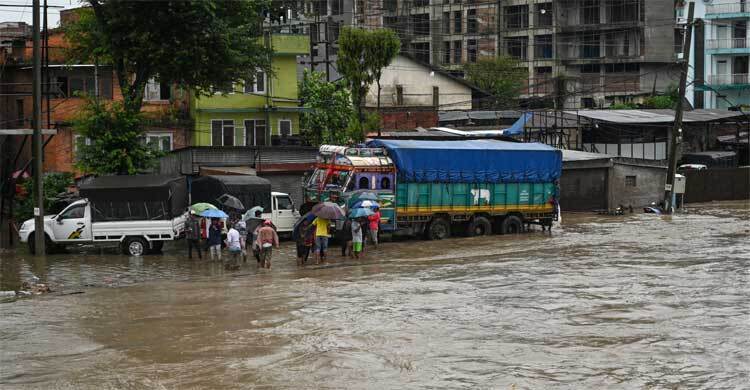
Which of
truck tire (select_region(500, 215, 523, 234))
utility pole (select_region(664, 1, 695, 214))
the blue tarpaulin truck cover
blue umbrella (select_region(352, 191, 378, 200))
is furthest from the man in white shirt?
utility pole (select_region(664, 1, 695, 214))

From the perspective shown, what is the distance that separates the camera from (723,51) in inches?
2862

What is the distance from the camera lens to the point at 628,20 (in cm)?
7419

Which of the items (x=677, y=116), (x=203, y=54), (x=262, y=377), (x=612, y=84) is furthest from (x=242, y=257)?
(x=612, y=84)

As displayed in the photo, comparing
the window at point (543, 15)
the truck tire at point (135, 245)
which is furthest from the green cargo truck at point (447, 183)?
the window at point (543, 15)

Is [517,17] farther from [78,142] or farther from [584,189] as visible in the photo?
[78,142]

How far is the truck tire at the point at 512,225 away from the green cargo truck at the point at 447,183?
1.3 inches

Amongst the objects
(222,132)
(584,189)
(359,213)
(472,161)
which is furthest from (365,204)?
(222,132)

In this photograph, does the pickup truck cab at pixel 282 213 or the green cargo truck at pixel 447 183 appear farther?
the pickup truck cab at pixel 282 213

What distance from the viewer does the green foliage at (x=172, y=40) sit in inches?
1163

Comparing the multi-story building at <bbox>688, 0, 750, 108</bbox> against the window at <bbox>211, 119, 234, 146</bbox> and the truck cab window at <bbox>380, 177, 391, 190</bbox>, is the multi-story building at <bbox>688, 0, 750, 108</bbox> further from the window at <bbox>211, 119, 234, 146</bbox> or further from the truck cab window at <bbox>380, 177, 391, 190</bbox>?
the truck cab window at <bbox>380, 177, 391, 190</bbox>

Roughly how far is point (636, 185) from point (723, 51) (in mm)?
34993

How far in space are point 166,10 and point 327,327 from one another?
1601cm

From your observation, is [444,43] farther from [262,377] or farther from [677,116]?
[262,377]

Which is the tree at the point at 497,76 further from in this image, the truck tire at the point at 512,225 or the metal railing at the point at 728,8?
the truck tire at the point at 512,225
